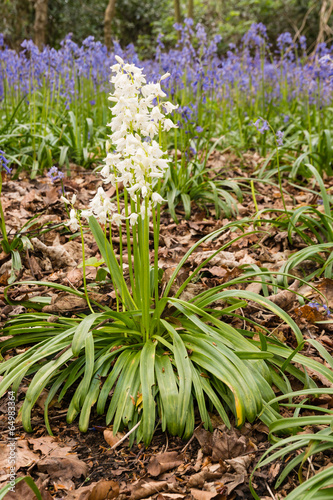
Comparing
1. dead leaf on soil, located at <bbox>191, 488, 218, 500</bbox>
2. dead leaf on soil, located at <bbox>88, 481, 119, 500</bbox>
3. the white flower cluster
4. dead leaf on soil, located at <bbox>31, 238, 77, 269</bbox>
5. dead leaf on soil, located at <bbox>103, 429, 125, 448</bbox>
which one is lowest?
dead leaf on soil, located at <bbox>191, 488, 218, 500</bbox>

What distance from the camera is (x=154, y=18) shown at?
17453 mm

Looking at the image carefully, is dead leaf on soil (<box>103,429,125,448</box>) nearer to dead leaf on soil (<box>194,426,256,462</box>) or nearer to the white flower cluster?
dead leaf on soil (<box>194,426,256,462</box>)

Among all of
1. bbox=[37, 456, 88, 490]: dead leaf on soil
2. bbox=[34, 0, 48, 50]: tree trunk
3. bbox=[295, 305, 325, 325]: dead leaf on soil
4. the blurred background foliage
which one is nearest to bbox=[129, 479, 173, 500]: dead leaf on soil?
bbox=[37, 456, 88, 490]: dead leaf on soil

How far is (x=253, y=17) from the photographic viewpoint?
17.5 metres

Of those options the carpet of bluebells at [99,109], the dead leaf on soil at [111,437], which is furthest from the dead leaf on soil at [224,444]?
the carpet of bluebells at [99,109]

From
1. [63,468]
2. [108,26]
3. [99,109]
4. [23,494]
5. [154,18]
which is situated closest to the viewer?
[23,494]

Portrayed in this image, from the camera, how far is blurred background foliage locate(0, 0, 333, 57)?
52.4 feet

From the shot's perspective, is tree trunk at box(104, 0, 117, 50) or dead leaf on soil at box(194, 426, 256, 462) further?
tree trunk at box(104, 0, 117, 50)

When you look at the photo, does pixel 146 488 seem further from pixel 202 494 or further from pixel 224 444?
pixel 224 444

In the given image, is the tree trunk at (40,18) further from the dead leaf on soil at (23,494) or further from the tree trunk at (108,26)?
the dead leaf on soil at (23,494)

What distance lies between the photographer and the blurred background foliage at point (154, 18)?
1597 centimetres

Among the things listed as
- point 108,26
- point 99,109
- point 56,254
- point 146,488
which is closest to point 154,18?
point 108,26

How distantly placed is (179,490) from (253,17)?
63.6ft

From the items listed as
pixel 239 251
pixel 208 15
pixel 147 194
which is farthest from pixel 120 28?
pixel 147 194
